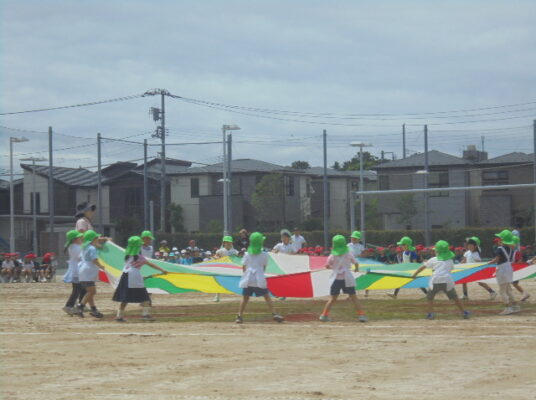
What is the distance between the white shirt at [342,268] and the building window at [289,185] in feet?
114

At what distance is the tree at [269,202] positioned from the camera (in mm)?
48656

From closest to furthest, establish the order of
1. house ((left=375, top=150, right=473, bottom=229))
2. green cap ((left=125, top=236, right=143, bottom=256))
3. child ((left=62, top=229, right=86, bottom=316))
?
green cap ((left=125, top=236, right=143, bottom=256)) → child ((left=62, top=229, right=86, bottom=316)) → house ((left=375, top=150, right=473, bottom=229))

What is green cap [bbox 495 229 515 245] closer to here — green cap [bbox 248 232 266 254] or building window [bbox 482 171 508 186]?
green cap [bbox 248 232 266 254]

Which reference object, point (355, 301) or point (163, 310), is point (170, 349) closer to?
point (355, 301)

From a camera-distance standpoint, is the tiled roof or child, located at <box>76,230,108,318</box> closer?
child, located at <box>76,230,108,318</box>

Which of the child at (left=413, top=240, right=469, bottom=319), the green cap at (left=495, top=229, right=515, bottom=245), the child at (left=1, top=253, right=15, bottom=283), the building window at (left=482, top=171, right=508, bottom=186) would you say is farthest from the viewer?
the building window at (left=482, top=171, right=508, bottom=186)

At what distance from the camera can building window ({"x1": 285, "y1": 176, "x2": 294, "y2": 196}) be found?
164 feet

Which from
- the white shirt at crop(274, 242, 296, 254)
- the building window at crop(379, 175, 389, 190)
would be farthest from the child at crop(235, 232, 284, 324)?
the building window at crop(379, 175, 389, 190)

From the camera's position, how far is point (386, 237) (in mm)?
43250

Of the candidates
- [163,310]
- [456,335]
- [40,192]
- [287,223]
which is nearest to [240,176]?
[287,223]

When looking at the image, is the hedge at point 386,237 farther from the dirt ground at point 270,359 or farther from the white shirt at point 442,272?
the dirt ground at point 270,359

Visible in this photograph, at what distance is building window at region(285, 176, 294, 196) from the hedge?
6.29 metres

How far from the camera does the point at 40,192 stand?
177 ft

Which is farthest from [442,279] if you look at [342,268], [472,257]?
[472,257]
